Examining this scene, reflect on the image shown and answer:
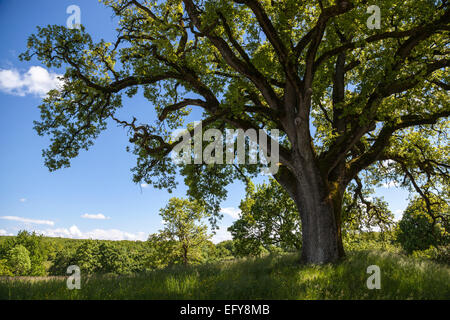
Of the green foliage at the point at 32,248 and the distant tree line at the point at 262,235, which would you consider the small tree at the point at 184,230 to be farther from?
the green foliage at the point at 32,248

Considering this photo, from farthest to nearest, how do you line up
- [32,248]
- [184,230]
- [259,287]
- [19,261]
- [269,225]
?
[32,248] < [19,261] < [184,230] < [269,225] < [259,287]

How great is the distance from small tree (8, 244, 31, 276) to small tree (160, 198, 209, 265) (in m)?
57.9

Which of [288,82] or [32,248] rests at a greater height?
[288,82]

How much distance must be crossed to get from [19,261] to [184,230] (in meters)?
62.3

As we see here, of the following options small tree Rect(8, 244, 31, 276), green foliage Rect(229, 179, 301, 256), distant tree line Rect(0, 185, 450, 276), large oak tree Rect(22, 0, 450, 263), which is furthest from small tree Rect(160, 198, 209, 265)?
small tree Rect(8, 244, 31, 276)

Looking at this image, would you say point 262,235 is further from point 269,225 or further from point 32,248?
point 32,248

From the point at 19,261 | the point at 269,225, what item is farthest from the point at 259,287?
the point at 19,261

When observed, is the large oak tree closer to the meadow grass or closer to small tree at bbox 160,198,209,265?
the meadow grass

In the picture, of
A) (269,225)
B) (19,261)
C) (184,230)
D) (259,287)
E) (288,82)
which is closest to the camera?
(259,287)

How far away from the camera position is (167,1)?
1238cm

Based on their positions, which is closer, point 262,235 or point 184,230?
point 262,235

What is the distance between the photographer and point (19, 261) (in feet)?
238
